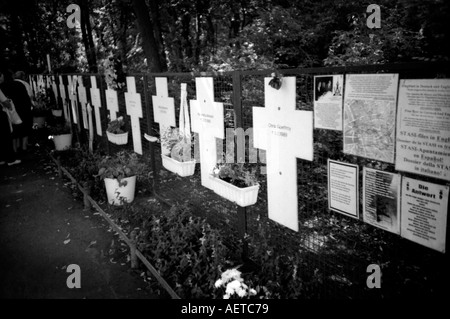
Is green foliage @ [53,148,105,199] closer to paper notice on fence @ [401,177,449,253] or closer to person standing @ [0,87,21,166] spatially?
person standing @ [0,87,21,166]

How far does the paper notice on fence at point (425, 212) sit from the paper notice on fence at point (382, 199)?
6 centimetres

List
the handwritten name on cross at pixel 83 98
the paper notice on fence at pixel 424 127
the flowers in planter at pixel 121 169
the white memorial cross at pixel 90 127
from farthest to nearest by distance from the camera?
the handwritten name on cross at pixel 83 98
the white memorial cross at pixel 90 127
the flowers in planter at pixel 121 169
the paper notice on fence at pixel 424 127

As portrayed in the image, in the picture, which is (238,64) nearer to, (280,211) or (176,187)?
(176,187)

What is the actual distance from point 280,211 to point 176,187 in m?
2.78

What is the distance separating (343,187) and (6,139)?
347 inches

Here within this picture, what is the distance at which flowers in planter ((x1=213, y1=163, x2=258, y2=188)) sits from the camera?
4.14 m

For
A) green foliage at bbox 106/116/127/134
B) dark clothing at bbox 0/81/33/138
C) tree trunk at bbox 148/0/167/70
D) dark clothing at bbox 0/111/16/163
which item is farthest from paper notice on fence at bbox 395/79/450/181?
dark clothing at bbox 0/81/33/138

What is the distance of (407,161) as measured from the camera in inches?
101

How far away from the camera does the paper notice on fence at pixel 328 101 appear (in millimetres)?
2953

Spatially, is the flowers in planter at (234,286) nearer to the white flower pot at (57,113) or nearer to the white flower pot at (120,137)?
the white flower pot at (120,137)

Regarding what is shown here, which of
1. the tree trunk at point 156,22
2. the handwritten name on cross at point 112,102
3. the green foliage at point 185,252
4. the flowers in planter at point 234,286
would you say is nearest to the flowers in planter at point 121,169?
the handwritten name on cross at point 112,102

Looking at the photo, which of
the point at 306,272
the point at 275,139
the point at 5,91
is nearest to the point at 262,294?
the point at 306,272

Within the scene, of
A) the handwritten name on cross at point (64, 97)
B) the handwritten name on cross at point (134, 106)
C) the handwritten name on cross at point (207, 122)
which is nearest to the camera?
the handwritten name on cross at point (207, 122)

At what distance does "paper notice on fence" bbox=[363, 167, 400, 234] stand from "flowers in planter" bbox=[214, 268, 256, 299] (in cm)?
115
